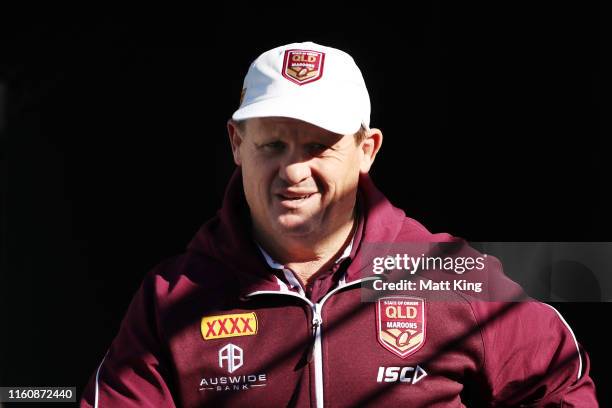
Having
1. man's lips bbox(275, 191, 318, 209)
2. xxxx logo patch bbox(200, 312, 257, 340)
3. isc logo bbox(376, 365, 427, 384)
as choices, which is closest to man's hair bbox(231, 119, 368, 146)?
man's lips bbox(275, 191, 318, 209)

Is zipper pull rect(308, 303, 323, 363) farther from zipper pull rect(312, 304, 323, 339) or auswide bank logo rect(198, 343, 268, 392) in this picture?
auswide bank logo rect(198, 343, 268, 392)

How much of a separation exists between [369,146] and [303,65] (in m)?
0.31

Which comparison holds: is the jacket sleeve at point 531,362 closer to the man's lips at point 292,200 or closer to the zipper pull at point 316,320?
the zipper pull at point 316,320

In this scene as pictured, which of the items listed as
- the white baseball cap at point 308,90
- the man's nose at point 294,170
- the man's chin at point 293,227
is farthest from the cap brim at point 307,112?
the man's chin at point 293,227

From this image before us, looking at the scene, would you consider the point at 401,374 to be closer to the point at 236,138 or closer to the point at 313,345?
the point at 313,345

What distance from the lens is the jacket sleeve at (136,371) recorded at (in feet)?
7.89

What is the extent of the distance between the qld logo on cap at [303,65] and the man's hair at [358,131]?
0.18 metres

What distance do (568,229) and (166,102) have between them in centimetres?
210

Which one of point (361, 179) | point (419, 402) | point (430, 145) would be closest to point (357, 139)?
point (361, 179)

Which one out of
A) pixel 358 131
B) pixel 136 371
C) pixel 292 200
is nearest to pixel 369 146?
pixel 358 131

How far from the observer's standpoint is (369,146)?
8.55ft

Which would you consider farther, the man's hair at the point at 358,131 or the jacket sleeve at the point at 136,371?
the man's hair at the point at 358,131

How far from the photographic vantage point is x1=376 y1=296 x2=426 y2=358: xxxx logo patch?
246 cm

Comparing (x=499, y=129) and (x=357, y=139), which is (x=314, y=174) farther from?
(x=499, y=129)
